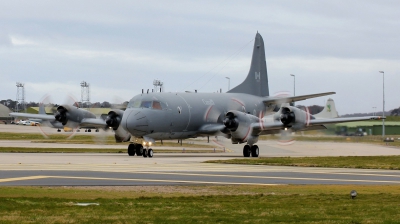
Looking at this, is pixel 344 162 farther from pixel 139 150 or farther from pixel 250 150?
pixel 139 150

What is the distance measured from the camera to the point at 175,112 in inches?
1932

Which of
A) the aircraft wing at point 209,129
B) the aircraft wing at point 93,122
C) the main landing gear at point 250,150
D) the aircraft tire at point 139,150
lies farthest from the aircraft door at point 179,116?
the aircraft wing at point 93,122

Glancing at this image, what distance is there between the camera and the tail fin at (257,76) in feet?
197

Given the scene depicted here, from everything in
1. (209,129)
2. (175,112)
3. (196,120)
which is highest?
(175,112)

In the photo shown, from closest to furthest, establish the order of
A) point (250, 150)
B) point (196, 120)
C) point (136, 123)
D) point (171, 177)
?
point (171, 177) → point (136, 123) → point (250, 150) → point (196, 120)

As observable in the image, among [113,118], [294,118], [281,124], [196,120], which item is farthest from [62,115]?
[294,118]

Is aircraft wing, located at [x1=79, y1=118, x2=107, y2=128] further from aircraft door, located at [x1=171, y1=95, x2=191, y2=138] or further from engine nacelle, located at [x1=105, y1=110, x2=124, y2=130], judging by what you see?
aircraft door, located at [x1=171, y1=95, x2=191, y2=138]

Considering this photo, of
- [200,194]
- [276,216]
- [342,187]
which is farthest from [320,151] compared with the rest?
[276,216]

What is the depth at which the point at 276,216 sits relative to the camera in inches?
623

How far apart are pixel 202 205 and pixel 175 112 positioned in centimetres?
3113

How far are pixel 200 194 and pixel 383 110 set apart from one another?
83.5 meters

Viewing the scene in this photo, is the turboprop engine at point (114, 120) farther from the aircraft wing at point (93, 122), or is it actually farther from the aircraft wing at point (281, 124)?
the aircraft wing at point (281, 124)

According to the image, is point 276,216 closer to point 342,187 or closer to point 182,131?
point 342,187

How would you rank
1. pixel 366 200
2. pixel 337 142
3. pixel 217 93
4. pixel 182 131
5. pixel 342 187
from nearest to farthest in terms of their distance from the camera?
pixel 366 200, pixel 342 187, pixel 182 131, pixel 217 93, pixel 337 142
